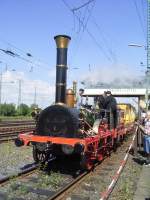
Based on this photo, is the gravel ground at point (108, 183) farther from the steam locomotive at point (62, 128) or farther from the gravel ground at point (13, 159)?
the gravel ground at point (13, 159)

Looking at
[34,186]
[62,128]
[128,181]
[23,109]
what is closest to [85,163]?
[62,128]

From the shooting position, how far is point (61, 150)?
36.7 feet

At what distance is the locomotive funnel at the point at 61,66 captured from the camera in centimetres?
1122

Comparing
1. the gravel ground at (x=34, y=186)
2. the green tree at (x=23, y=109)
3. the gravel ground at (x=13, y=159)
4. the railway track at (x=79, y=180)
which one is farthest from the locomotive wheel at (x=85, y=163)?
the green tree at (x=23, y=109)

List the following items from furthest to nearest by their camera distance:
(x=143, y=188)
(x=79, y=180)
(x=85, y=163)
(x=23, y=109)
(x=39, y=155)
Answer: (x=23, y=109), (x=39, y=155), (x=85, y=163), (x=79, y=180), (x=143, y=188)

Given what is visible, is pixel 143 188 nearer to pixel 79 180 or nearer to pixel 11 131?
pixel 79 180

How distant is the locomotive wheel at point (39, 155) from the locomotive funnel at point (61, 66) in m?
1.64

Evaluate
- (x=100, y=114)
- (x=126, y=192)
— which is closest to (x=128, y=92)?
(x=100, y=114)

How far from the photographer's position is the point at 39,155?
12250 mm

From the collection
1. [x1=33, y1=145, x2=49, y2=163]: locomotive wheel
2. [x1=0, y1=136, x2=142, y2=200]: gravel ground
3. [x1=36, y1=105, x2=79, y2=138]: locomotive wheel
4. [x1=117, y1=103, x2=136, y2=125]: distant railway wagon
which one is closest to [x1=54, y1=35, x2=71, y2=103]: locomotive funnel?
[x1=36, y1=105, x2=79, y2=138]: locomotive wheel

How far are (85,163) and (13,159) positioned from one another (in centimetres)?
365

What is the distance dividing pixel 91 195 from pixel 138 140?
819cm

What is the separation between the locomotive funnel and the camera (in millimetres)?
11219

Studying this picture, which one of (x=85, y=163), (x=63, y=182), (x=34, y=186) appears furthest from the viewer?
(x=85, y=163)
